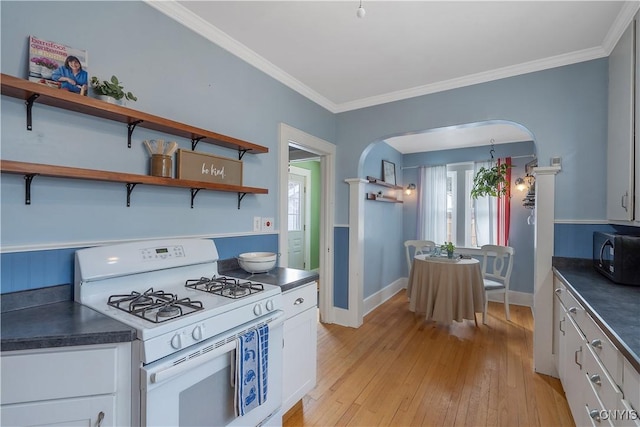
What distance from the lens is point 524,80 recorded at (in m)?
2.42

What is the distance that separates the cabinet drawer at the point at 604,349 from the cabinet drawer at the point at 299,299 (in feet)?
4.80

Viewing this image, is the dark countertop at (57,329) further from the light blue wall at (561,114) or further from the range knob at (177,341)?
the light blue wall at (561,114)

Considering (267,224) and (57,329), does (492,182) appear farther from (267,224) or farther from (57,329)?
(57,329)

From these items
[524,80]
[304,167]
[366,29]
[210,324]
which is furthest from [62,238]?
[304,167]

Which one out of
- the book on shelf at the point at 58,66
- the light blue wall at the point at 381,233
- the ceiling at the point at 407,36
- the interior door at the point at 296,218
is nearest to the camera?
the book on shelf at the point at 58,66

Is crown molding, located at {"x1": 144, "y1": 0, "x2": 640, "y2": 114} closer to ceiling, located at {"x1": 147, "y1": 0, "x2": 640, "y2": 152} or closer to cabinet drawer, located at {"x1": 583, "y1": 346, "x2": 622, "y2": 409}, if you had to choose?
ceiling, located at {"x1": 147, "y1": 0, "x2": 640, "y2": 152}

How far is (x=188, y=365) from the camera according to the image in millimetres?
1124

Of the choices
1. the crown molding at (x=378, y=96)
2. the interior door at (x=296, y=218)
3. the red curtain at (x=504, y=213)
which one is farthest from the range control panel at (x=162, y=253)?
the red curtain at (x=504, y=213)

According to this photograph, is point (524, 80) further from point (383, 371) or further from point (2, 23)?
point (2, 23)

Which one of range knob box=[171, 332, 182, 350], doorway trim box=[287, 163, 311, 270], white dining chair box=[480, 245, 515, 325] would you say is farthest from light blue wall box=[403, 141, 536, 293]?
range knob box=[171, 332, 182, 350]

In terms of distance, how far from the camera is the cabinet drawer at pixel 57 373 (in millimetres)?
945

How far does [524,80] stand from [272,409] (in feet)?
10.1

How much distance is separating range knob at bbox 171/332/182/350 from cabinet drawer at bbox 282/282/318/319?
0.70 m

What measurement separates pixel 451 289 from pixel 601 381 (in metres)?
2.00
